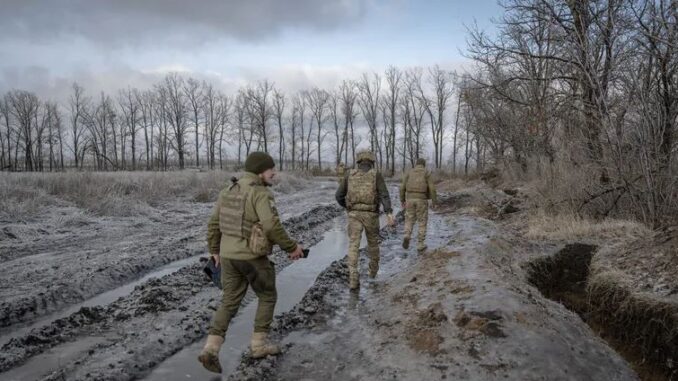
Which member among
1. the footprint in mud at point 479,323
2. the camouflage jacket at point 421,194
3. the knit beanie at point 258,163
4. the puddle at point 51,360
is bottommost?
the puddle at point 51,360

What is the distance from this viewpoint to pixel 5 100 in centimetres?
7406

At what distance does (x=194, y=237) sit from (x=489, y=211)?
398 inches

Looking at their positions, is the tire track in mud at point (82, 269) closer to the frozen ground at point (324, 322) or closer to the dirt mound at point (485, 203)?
the frozen ground at point (324, 322)

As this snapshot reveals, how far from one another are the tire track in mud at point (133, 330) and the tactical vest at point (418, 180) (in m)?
5.00

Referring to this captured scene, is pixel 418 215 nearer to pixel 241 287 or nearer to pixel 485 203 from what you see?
pixel 241 287

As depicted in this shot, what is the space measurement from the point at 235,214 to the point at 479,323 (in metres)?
2.70

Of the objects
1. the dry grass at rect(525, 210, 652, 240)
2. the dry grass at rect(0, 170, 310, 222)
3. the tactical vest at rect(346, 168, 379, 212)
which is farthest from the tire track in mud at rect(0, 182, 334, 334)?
the dry grass at rect(525, 210, 652, 240)

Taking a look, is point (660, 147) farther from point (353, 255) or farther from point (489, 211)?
point (489, 211)

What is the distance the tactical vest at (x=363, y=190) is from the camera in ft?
24.7

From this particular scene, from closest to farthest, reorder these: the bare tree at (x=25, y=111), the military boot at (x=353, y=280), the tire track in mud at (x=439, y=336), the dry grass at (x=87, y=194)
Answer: the tire track in mud at (x=439, y=336), the military boot at (x=353, y=280), the dry grass at (x=87, y=194), the bare tree at (x=25, y=111)

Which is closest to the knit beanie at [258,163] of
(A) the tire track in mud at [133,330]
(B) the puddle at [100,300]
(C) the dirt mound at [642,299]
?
(A) the tire track in mud at [133,330]

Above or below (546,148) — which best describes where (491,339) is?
below

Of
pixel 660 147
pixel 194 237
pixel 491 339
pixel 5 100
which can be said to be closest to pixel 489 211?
pixel 660 147

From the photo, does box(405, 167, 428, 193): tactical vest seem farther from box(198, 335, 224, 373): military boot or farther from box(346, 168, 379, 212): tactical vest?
box(198, 335, 224, 373): military boot
